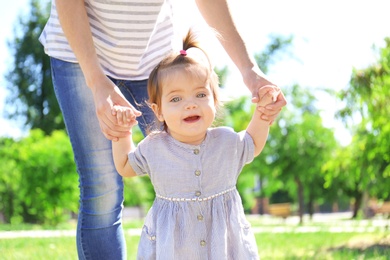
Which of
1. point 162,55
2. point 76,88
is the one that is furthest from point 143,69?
point 76,88

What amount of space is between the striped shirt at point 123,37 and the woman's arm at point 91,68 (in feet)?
0.70

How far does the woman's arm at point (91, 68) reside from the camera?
222 cm

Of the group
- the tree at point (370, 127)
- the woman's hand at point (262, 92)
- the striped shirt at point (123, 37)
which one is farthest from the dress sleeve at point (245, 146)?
the tree at point (370, 127)

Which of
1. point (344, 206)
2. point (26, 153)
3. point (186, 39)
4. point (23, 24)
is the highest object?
point (23, 24)

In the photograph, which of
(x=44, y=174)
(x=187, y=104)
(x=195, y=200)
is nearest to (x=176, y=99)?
(x=187, y=104)

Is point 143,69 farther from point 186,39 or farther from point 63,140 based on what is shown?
point 63,140

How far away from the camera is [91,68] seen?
91.8 inches

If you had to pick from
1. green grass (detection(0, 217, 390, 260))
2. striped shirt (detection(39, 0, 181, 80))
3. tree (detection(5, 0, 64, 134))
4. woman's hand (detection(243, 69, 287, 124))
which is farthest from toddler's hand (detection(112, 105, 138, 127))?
tree (detection(5, 0, 64, 134))

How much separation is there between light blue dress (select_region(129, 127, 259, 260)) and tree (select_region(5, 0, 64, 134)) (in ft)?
82.1

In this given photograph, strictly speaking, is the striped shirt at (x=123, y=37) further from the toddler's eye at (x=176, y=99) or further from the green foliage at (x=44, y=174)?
the green foliage at (x=44, y=174)

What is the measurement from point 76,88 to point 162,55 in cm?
39

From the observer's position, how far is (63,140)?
15.5 m

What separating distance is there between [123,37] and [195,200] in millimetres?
796

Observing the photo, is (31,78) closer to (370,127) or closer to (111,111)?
(370,127)
